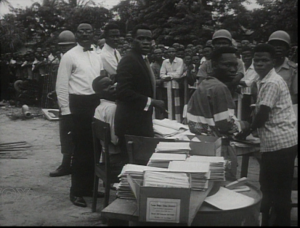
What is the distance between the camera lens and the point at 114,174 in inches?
167

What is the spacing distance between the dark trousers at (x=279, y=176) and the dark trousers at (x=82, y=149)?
6.18ft

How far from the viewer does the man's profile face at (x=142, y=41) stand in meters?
4.08

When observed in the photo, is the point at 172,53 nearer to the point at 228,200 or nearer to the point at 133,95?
the point at 133,95

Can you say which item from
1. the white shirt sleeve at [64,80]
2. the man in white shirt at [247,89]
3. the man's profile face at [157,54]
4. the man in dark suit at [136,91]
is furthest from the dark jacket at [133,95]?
the man's profile face at [157,54]

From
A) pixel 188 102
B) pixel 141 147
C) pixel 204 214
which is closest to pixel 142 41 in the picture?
pixel 188 102

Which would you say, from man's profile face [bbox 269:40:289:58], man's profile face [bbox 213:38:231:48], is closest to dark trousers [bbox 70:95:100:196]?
man's profile face [bbox 213:38:231:48]

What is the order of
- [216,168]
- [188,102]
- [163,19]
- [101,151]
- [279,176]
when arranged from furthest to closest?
1. [163,19]
2. [101,151]
3. [188,102]
4. [279,176]
5. [216,168]

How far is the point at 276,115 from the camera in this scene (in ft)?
10.9

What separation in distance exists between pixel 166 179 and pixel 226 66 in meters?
1.41

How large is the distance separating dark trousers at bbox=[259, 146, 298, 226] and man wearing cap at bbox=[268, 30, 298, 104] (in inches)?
54.4

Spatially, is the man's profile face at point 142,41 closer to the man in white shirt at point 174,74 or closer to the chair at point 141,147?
the chair at point 141,147

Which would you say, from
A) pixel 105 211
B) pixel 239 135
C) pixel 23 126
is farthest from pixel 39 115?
pixel 105 211

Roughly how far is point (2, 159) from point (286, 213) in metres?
4.62

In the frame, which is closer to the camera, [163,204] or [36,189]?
[163,204]
